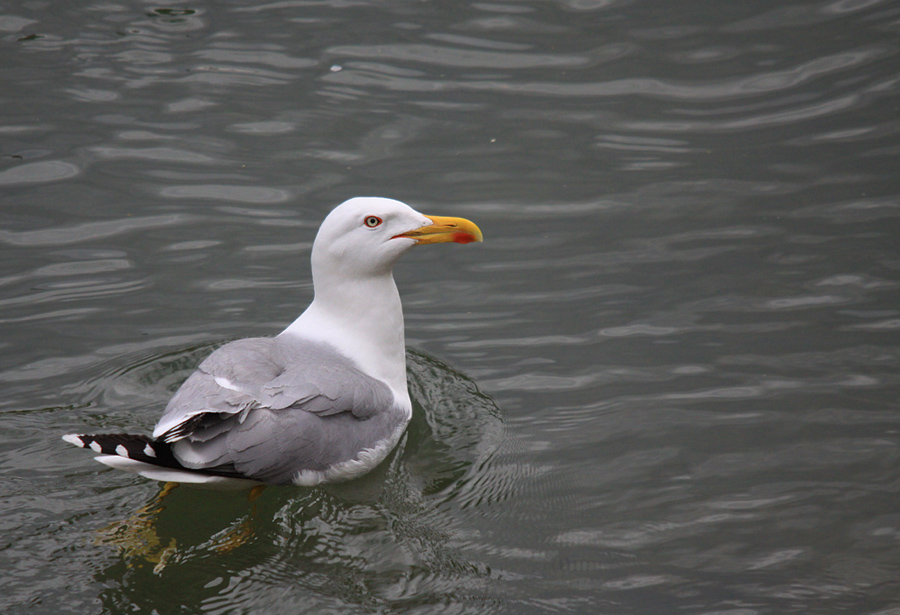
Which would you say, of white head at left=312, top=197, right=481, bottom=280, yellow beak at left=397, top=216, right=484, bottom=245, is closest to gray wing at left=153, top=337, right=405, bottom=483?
white head at left=312, top=197, right=481, bottom=280

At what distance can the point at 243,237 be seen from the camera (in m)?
7.04

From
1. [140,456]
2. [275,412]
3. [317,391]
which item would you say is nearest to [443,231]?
[317,391]

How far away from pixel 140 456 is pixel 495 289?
323 centimetres

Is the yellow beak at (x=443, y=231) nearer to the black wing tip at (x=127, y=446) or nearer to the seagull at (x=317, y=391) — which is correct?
the seagull at (x=317, y=391)

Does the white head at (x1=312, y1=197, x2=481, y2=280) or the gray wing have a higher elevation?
the white head at (x1=312, y1=197, x2=481, y2=280)

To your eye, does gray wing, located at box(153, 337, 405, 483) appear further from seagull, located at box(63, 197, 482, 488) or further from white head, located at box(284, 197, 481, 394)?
white head, located at box(284, 197, 481, 394)

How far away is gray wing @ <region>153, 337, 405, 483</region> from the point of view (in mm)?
4309

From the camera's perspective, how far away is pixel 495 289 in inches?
261

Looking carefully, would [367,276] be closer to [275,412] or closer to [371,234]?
[371,234]

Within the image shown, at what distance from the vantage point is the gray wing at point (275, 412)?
4.31 meters

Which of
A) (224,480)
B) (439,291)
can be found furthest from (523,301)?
(224,480)

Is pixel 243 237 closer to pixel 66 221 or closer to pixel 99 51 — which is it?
pixel 66 221

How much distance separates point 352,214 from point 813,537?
309 centimetres

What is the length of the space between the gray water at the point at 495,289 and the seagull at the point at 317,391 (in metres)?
0.34
